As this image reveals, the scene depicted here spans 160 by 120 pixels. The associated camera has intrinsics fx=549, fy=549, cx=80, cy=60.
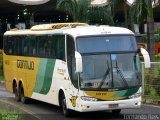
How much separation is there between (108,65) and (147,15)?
12.1 meters

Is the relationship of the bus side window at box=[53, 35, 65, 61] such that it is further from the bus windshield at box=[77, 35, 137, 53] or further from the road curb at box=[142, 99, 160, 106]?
the road curb at box=[142, 99, 160, 106]

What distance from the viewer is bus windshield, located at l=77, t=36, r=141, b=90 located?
15.7 m

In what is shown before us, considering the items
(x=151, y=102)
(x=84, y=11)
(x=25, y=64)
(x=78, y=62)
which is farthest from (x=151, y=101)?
(x=84, y=11)

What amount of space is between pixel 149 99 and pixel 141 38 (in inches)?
1934

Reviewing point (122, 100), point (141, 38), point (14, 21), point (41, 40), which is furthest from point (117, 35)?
point (14, 21)

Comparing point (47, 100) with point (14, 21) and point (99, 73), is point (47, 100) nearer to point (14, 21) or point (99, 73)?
point (99, 73)

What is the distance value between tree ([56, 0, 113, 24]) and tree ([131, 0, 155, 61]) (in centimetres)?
1325

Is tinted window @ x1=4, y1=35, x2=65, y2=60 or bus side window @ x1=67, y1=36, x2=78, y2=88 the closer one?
bus side window @ x1=67, y1=36, x2=78, y2=88

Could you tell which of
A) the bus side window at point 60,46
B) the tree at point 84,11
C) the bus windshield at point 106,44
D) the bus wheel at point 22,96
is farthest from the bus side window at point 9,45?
the tree at point 84,11

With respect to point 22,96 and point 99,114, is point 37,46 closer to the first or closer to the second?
point 22,96

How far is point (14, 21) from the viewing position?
97.6 m

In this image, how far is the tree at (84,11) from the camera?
42.7 m

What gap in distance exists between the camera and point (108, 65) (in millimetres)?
15844

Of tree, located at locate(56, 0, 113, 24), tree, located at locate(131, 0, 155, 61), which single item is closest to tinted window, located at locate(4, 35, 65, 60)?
tree, located at locate(131, 0, 155, 61)
